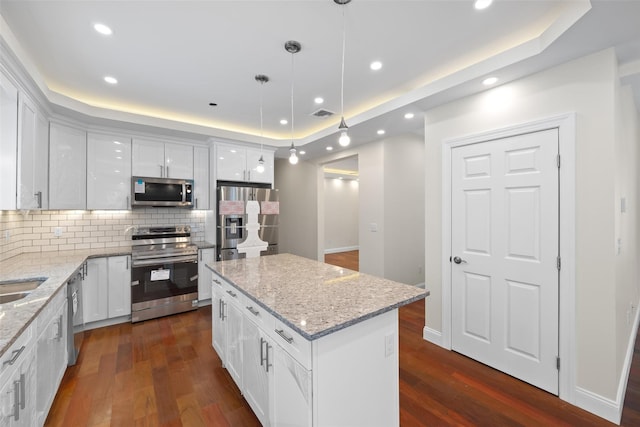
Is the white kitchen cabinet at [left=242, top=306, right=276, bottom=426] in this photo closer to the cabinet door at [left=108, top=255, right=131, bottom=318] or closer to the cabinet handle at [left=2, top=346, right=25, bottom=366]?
the cabinet handle at [left=2, top=346, right=25, bottom=366]

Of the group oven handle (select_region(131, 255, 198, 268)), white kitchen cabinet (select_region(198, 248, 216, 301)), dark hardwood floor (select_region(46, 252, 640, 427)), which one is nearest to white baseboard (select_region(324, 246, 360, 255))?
white kitchen cabinet (select_region(198, 248, 216, 301))

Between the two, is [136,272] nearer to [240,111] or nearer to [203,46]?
[240,111]

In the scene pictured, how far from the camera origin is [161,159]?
3980 millimetres

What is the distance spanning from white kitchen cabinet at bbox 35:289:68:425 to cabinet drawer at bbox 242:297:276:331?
1229 mm

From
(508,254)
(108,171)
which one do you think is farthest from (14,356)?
(508,254)

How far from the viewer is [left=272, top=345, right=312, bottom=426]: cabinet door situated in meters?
1.33

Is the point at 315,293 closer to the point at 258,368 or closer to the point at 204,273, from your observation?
the point at 258,368

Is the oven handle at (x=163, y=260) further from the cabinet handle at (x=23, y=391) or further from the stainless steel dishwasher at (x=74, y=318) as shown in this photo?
the cabinet handle at (x=23, y=391)

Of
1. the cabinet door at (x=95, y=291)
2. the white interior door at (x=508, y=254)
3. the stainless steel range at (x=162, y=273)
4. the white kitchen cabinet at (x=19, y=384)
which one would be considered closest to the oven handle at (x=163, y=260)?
the stainless steel range at (x=162, y=273)

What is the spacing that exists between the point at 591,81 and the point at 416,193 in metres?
2.90

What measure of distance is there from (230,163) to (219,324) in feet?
8.65

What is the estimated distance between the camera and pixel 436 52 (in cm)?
233

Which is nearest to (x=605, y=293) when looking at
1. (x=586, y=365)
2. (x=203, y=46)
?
(x=586, y=365)

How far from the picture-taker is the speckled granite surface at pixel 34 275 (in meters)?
1.36
